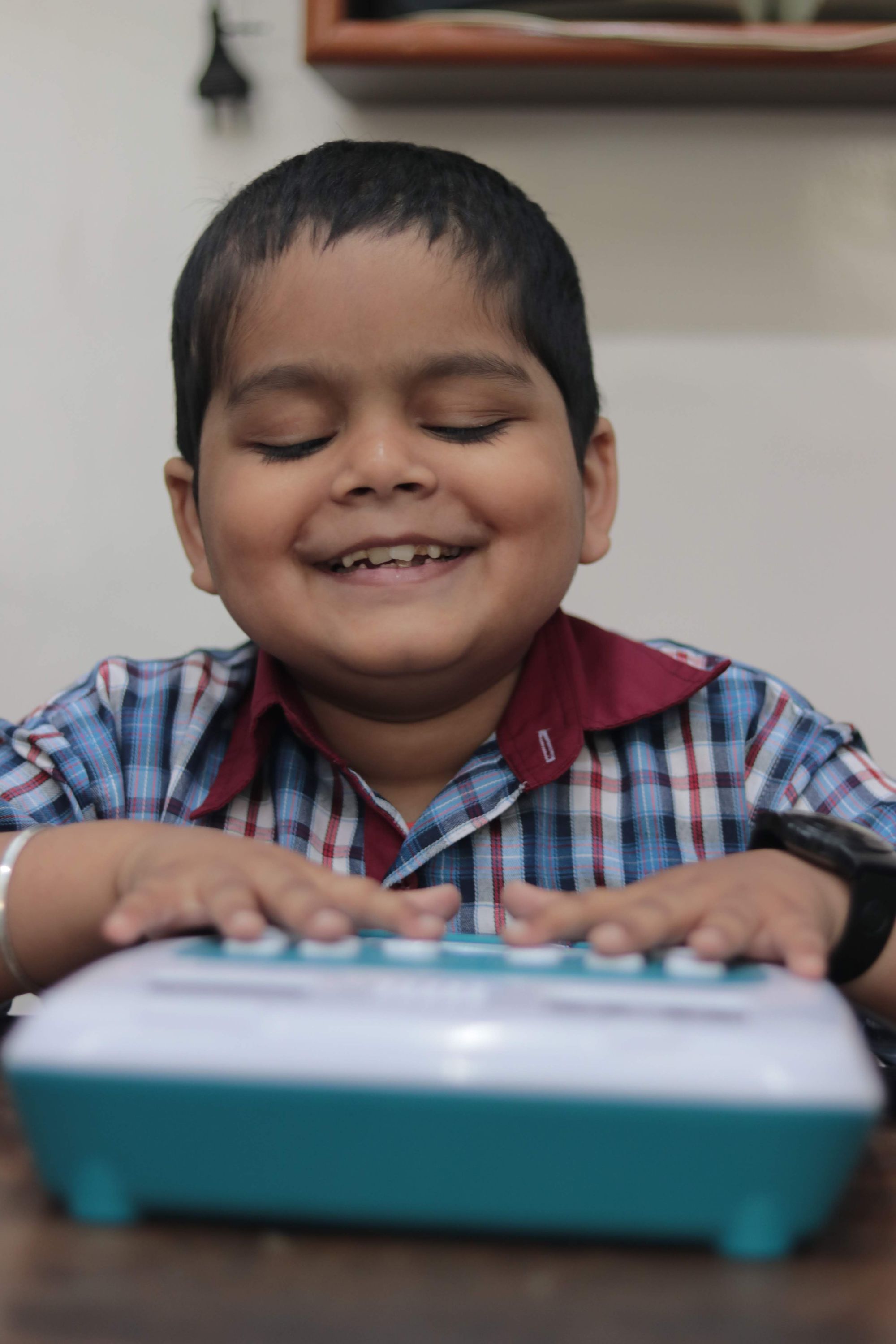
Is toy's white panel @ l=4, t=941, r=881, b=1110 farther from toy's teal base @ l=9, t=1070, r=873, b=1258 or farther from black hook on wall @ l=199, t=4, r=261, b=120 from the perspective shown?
black hook on wall @ l=199, t=4, r=261, b=120

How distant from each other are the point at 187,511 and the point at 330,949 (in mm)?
583

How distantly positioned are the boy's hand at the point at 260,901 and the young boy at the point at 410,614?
214mm

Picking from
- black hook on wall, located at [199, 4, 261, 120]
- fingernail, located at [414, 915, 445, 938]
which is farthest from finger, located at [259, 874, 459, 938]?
black hook on wall, located at [199, 4, 261, 120]

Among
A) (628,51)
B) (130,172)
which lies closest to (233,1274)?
(628,51)

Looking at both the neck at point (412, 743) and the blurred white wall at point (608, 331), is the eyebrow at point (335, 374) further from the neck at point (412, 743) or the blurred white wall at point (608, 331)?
the blurred white wall at point (608, 331)

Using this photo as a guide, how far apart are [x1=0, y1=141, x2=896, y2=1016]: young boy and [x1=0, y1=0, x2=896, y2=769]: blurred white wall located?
0.85ft

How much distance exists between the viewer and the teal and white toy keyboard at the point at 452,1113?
0.29m

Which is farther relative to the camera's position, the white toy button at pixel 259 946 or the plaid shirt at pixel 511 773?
the plaid shirt at pixel 511 773

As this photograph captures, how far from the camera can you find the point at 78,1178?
316 mm

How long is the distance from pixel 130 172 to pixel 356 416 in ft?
2.01

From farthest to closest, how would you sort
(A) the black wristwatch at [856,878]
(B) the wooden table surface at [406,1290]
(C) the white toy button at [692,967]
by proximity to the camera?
(A) the black wristwatch at [856,878], (C) the white toy button at [692,967], (B) the wooden table surface at [406,1290]

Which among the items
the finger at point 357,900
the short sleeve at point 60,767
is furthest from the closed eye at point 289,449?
the finger at point 357,900

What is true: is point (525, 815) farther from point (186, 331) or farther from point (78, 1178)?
point (78, 1178)

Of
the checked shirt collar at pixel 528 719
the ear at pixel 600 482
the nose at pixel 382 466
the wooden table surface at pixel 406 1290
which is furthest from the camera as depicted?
the ear at pixel 600 482
